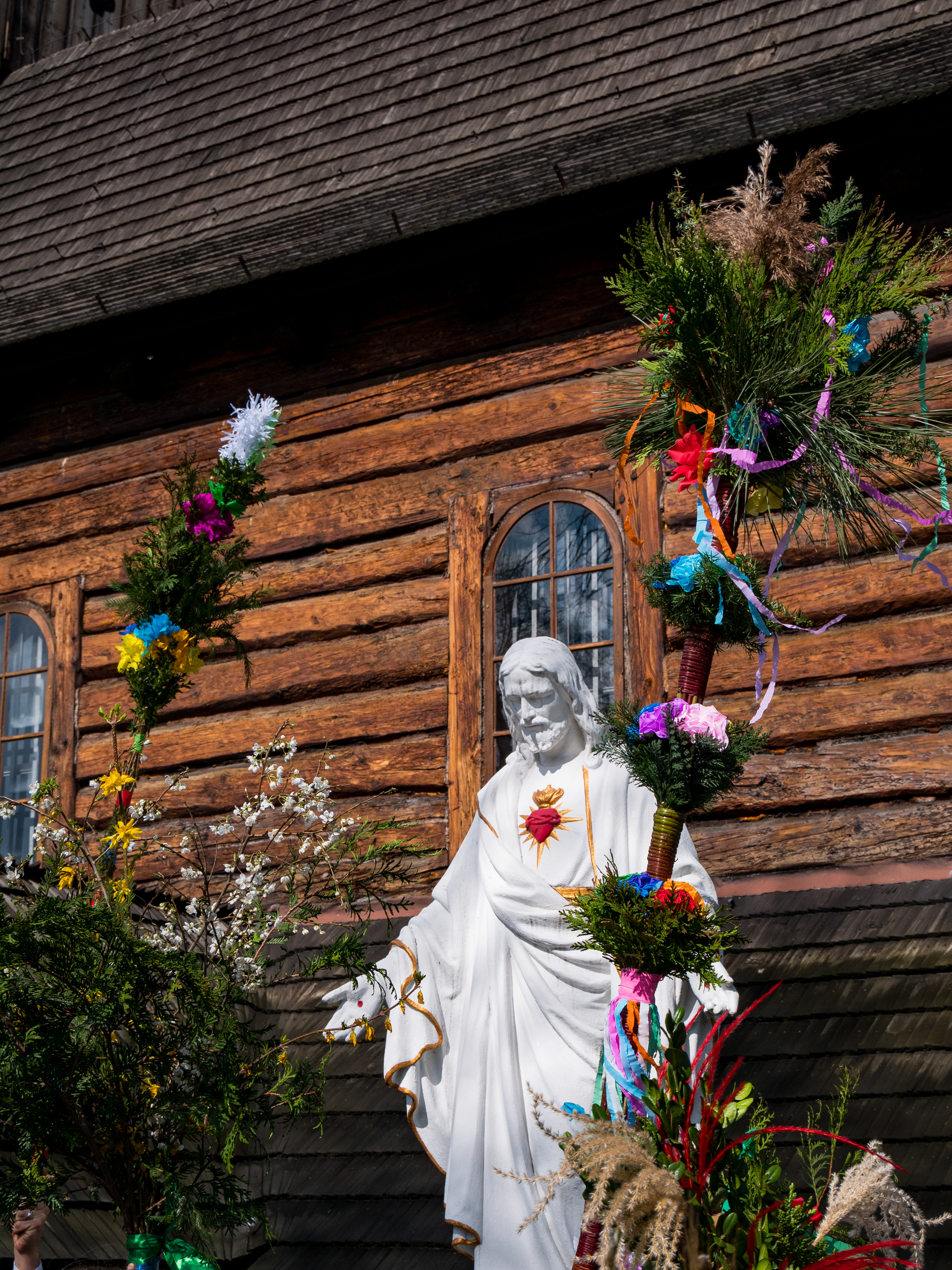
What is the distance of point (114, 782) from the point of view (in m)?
4.89

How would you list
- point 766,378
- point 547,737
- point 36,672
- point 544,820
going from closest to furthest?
point 766,378 → point 544,820 → point 547,737 → point 36,672

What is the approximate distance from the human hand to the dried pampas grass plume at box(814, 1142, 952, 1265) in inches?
102

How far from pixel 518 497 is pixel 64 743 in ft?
9.26

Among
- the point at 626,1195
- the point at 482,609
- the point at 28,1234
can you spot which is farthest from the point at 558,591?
the point at 626,1195

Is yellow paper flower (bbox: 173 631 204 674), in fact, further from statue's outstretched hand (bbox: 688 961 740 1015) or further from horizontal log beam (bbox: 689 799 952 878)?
horizontal log beam (bbox: 689 799 952 878)

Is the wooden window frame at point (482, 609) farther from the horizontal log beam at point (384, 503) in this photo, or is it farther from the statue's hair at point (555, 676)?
the statue's hair at point (555, 676)

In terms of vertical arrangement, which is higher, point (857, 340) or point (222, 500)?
point (222, 500)

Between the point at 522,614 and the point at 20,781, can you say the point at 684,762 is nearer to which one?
the point at 522,614

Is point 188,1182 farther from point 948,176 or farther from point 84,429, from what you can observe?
point 948,176

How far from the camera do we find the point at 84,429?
28.3ft

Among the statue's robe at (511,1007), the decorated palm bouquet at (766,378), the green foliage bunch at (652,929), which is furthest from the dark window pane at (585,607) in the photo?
the green foliage bunch at (652,929)

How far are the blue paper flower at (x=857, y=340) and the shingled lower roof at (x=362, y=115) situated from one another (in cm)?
269

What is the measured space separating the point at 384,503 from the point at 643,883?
4114 mm

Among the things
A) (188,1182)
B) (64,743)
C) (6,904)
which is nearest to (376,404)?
(64,743)
